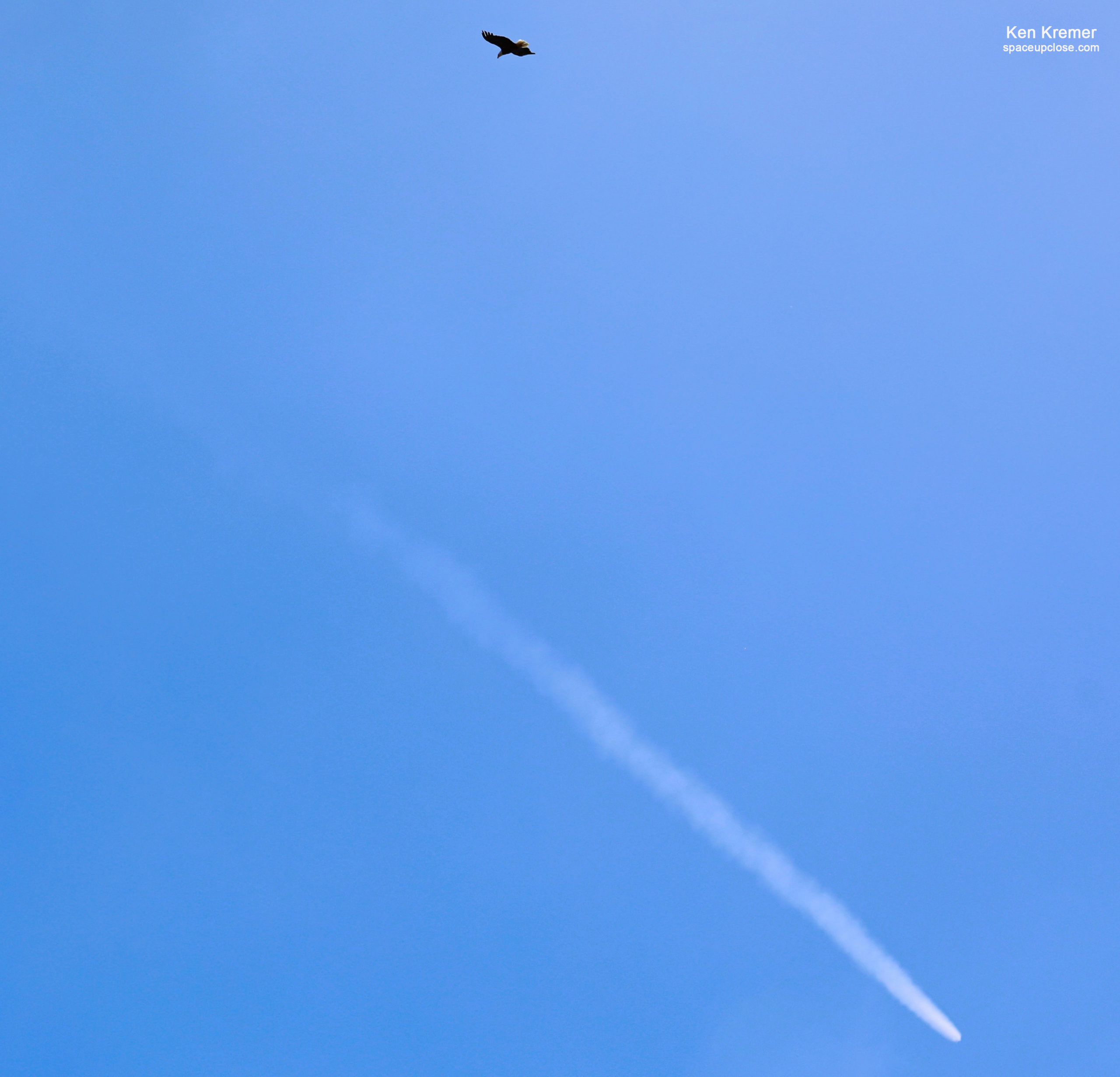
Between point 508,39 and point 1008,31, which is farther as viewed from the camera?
point 1008,31

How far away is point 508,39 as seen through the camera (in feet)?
99.1

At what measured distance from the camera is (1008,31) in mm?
37625

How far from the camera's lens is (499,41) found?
3028 centimetres

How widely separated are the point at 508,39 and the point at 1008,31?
2380cm

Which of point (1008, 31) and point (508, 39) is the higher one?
point (1008, 31)

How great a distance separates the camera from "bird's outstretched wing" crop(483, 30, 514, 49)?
30000 millimetres

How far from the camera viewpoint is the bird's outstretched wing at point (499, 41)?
3000 centimetres
